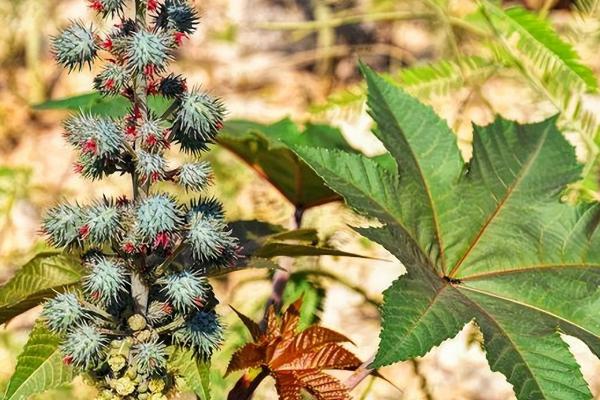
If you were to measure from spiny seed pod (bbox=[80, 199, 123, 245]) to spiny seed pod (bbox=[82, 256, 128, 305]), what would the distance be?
24mm

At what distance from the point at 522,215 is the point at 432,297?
248mm

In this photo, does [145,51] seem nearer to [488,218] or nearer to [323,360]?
[323,360]

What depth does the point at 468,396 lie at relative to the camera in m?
2.23

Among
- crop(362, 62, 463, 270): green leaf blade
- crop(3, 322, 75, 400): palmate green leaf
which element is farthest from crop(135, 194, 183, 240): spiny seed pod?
crop(362, 62, 463, 270): green leaf blade

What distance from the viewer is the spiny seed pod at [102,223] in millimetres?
781

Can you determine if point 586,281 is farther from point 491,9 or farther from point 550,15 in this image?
point 550,15

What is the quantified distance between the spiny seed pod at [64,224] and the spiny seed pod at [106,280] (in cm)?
3

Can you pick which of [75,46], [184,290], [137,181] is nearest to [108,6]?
[75,46]

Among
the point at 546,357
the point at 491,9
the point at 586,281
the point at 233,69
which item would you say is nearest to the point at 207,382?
the point at 546,357

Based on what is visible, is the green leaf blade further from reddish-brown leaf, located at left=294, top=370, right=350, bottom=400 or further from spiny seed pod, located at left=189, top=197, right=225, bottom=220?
spiny seed pod, located at left=189, top=197, right=225, bottom=220

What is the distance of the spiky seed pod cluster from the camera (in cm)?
78

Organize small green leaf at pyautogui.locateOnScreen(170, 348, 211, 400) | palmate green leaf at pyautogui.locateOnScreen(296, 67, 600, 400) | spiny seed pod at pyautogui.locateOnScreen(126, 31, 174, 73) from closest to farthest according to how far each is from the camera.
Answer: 1. spiny seed pod at pyautogui.locateOnScreen(126, 31, 174, 73)
2. small green leaf at pyautogui.locateOnScreen(170, 348, 211, 400)
3. palmate green leaf at pyautogui.locateOnScreen(296, 67, 600, 400)

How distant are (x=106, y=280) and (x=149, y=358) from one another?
8cm

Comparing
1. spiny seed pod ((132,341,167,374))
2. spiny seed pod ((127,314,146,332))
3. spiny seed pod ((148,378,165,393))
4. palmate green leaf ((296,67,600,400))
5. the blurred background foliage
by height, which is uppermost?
the blurred background foliage
